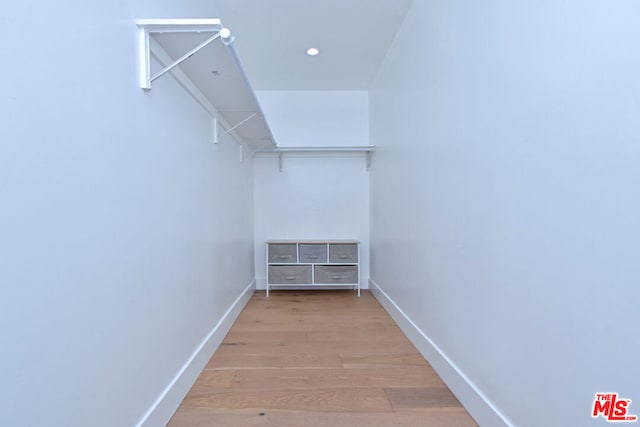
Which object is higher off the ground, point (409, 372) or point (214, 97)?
point (214, 97)

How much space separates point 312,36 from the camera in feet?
8.89

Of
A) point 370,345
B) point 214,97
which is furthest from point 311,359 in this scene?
point 214,97

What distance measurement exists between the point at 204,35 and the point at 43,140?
80 cm

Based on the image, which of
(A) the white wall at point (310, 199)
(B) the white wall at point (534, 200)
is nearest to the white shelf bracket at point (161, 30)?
(B) the white wall at point (534, 200)

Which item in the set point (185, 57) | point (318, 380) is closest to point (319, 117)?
point (185, 57)

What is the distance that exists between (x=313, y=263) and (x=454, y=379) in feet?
7.27

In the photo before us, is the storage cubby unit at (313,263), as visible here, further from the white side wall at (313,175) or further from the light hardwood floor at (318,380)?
the light hardwood floor at (318,380)

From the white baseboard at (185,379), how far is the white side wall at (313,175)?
62.7 inches

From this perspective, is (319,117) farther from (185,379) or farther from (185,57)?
(185,379)

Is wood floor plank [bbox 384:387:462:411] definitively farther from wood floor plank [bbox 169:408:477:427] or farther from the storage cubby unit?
the storage cubby unit

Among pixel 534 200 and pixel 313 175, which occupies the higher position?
pixel 313 175

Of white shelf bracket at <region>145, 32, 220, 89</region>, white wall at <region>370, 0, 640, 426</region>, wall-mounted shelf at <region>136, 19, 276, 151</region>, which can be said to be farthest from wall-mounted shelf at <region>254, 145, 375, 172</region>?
white shelf bracket at <region>145, 32, 220, 89</region>

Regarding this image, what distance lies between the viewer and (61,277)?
2.73 feet

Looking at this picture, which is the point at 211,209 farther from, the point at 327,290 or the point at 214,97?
the point at 327,290
